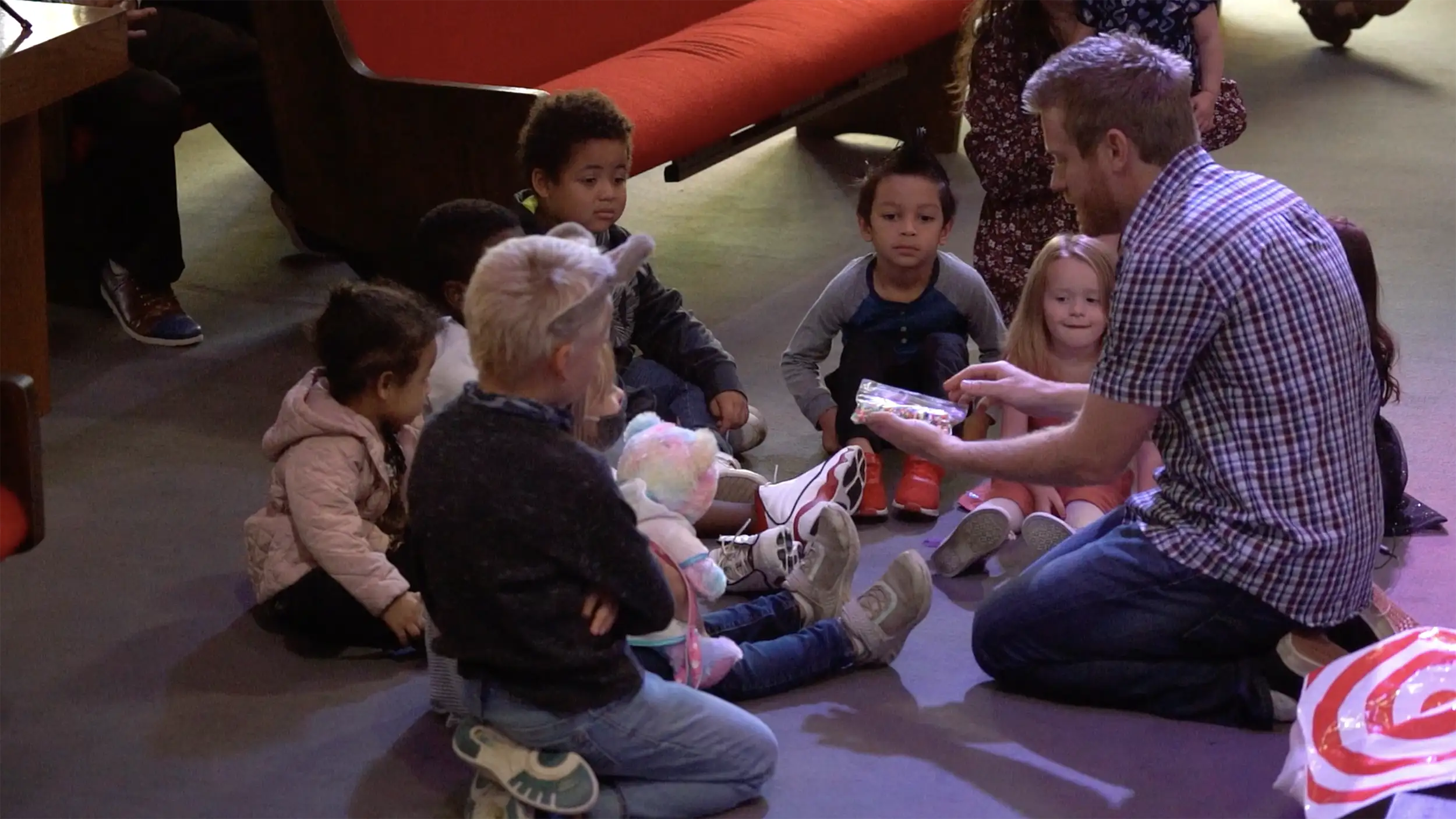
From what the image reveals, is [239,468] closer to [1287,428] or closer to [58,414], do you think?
[58,414]

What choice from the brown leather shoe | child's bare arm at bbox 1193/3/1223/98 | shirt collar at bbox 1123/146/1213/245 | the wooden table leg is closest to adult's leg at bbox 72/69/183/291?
the brown leather shoe

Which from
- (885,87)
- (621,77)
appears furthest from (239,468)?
(885,87)

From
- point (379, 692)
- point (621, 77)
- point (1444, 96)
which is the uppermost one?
point (621, 77)

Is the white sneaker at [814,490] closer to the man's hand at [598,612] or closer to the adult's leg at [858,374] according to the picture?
the adult's leg at [858,374]

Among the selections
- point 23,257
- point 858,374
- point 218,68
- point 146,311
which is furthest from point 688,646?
point 218,68

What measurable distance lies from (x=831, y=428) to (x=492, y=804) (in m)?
1.52

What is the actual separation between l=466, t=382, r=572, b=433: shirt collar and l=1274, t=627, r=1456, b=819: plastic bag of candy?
3.90 feet

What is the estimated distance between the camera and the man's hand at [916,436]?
9.62ft

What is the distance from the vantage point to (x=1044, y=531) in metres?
3.32

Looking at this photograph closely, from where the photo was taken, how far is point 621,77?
461cm

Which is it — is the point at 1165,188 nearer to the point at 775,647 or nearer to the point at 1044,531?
the point at 1044,531

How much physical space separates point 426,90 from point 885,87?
2.25 metres

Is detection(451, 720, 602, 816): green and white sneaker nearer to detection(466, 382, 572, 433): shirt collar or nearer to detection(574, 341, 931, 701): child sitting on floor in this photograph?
detection(574, 341, 931, 701): child sitting on floor

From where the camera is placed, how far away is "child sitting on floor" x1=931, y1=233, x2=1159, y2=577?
346 cm
